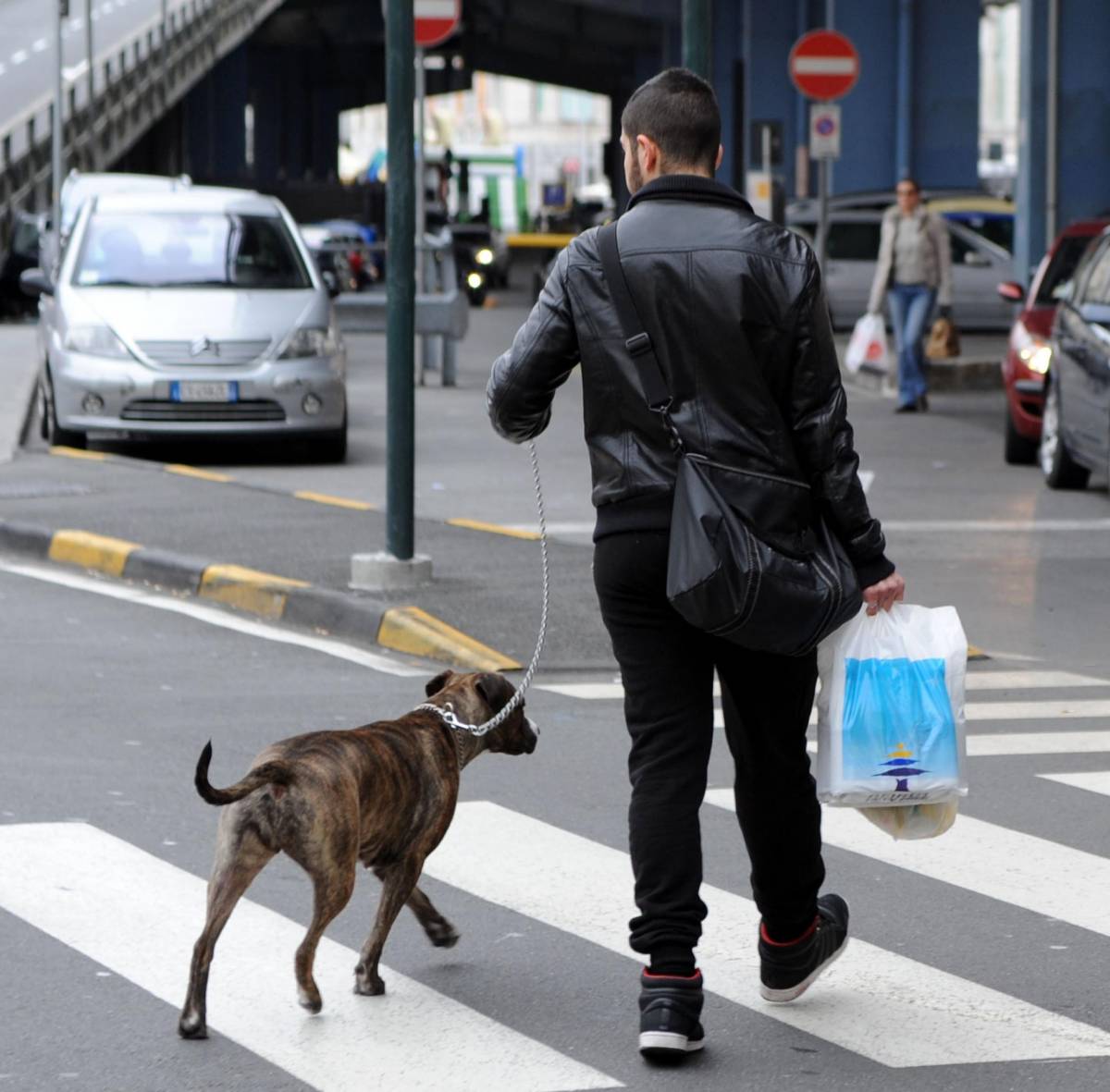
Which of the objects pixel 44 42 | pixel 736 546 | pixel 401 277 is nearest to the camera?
pixel 736 546

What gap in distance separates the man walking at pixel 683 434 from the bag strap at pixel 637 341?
0.02 metres

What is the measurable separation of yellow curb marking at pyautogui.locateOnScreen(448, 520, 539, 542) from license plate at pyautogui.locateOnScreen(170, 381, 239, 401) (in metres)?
3.72

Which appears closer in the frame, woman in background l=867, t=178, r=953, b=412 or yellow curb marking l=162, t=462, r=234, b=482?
yellow curb marking l=162, t=462, r=234, b=482

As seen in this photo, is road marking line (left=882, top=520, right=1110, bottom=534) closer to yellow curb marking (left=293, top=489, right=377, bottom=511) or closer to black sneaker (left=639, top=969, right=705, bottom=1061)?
yellow curb marking (left=293, top=489, right=377, bottom=511)

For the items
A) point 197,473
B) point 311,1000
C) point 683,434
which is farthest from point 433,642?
point 197,473

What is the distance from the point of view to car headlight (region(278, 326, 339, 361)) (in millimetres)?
16703

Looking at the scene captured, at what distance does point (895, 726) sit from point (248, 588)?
6129mm

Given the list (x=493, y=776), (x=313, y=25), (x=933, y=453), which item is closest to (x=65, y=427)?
(x=933, y=453)

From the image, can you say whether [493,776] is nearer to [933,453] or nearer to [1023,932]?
[1023,932]

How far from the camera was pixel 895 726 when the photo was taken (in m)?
4.89

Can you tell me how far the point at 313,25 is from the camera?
83.4 meters

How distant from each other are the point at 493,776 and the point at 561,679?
183 cm

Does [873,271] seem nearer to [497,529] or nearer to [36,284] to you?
[36,284]

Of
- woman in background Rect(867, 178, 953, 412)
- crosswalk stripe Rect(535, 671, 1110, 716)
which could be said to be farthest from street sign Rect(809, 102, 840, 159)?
crosswalk stripe Rect(535, 671, 1110, 716)
